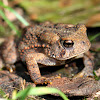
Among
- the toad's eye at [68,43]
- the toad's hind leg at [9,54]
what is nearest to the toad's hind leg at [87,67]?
the toad's eye at [68,43]

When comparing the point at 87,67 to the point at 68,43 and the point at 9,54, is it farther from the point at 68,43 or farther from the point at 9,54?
the point at 9,54

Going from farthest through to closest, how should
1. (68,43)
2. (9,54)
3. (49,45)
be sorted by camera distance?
(9,54) → (49,45) → (68,43)

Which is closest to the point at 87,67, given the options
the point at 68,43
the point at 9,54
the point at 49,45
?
the point at 68,43

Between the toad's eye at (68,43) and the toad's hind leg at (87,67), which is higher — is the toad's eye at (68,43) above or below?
above

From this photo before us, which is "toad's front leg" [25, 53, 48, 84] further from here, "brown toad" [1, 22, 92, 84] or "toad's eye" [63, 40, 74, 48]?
"toad's eye" [63, 40, 74, 48]

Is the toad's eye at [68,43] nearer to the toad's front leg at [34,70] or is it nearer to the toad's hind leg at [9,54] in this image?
the toad's front leg at [34,70]

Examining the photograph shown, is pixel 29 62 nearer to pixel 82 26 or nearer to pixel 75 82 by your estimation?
pixel 75 82

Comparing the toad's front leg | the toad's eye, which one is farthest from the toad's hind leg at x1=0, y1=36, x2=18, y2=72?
the toad's eye

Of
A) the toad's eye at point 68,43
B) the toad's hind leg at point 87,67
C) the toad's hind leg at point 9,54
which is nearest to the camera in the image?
the toad's eye at point 68,43
